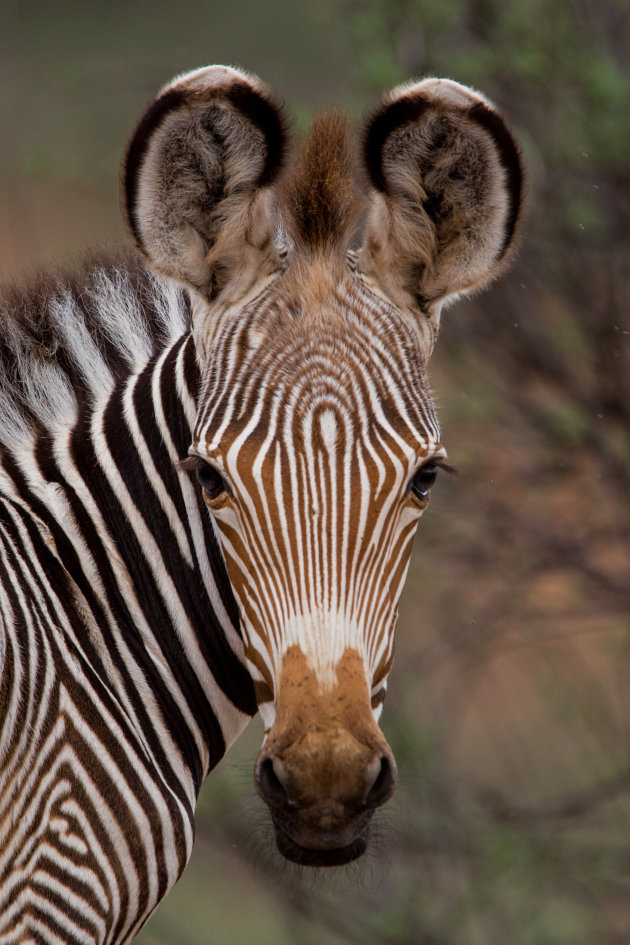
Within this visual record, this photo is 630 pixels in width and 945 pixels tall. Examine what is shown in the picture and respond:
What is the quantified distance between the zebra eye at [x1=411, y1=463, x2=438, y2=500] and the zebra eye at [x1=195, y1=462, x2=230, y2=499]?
625mm

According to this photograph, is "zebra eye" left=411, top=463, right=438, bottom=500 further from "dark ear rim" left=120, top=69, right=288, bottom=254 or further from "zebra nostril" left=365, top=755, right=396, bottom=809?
"dark ear rim" left=120, top=69, right=288, bottom=254

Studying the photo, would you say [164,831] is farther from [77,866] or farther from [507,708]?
[507,708]

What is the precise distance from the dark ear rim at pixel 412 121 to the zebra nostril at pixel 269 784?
1982 millimetres

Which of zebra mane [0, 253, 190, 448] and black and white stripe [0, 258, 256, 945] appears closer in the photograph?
black and white stripe [0, 258, 256, 945]

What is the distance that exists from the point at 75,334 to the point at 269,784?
2042 millimetres

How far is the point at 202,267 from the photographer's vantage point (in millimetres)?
3807

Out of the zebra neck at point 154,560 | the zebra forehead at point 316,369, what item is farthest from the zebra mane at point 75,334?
the zebra forehead at point 316,369

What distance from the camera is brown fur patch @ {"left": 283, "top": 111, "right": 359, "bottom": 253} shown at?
12.2 feet

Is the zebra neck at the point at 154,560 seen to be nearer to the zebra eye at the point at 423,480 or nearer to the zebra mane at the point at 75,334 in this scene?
the zebra mane at the point at 75,334

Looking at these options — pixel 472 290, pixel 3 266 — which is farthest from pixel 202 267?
pixel 3 266

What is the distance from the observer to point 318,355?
11.5 ft

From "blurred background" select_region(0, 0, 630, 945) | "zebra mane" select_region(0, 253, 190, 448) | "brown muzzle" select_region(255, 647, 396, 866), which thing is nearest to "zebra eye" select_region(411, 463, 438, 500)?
"brown muzzle" select_region(255, 647, 396, 866)

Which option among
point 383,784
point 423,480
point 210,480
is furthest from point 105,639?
point 423,480

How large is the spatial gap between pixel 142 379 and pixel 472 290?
1.30 m
